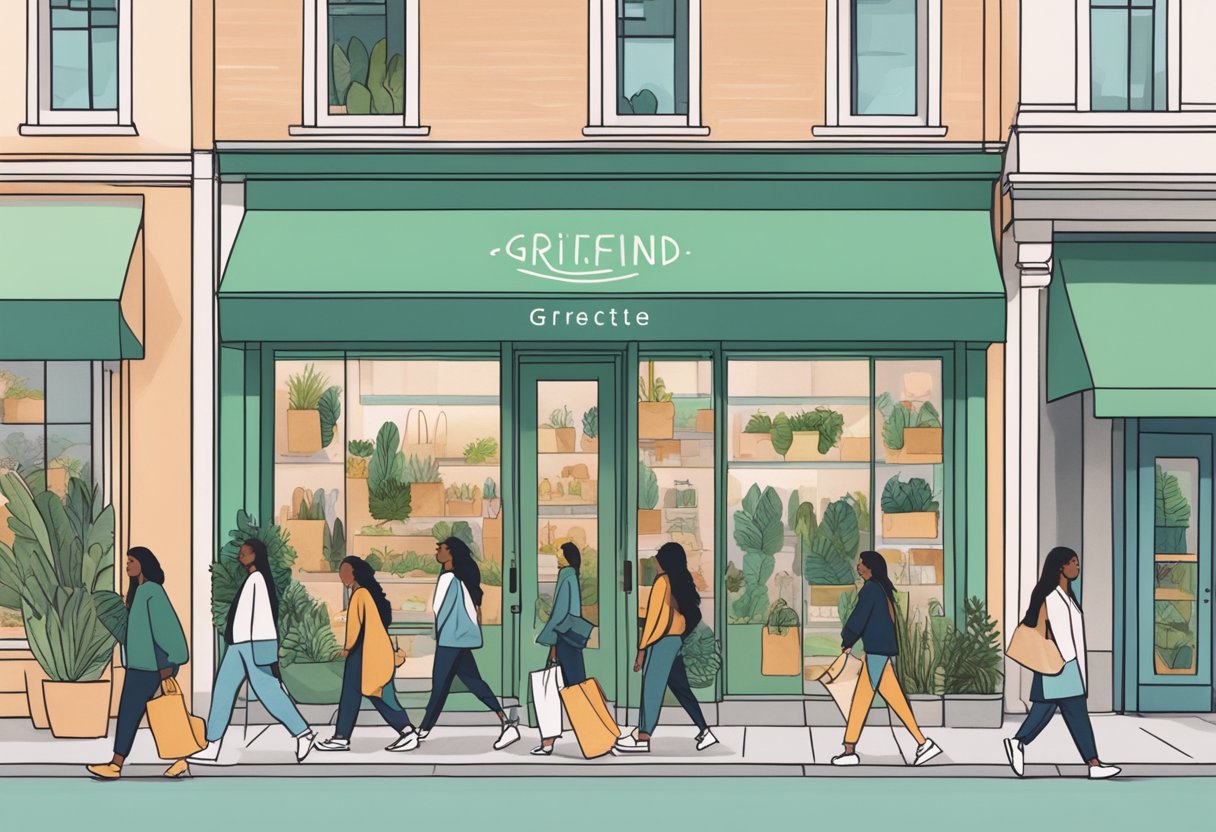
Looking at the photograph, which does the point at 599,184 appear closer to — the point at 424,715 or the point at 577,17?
the point at 577,17

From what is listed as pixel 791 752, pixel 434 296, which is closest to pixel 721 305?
pixel 434 296

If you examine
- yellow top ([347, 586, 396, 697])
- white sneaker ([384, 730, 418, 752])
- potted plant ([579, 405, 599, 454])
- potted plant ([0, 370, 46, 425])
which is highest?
potted plant ([0, 370, 46, 425])

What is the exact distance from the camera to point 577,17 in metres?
15.8

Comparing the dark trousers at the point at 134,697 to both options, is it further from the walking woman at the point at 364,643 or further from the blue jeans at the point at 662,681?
the blue jeans at the point at 662,681

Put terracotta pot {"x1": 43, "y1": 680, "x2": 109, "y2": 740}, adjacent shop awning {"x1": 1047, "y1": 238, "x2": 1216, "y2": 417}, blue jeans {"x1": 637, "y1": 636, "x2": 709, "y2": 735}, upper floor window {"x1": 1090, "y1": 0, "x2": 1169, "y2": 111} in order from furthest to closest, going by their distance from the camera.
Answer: upper floor window {"x1": 1090, "y1": 0, "x2": 1169, "y2": 111} < adjacent shop awning {"x1": 1047, "y1": 238, "x2": 1216, "y2": 417} < terracotta pot {"x1": 43, "y1": 680, "x2": 109, "y2": 740} < blue jeans {"x1": 637, "y1": 636, "x2": 709, "y2": 735}

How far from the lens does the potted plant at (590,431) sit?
1559cm

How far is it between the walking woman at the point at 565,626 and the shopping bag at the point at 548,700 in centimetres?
20

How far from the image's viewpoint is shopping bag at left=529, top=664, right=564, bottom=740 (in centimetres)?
1353

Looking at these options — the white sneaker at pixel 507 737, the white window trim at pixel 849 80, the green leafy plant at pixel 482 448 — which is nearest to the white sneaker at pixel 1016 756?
the white sneaker at pixel 507 737

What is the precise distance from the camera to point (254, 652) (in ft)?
42.6

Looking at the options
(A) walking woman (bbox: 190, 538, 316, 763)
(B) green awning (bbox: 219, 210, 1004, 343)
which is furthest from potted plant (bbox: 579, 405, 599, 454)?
(A) walking woman (bbox: 190, 538, 316, 763)

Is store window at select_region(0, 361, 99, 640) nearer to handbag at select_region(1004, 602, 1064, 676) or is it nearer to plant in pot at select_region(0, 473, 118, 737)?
plant in pot at select_region(0, 473, 118, 737)

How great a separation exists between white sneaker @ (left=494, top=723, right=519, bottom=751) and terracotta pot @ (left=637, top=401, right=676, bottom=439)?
3150 millimetres
